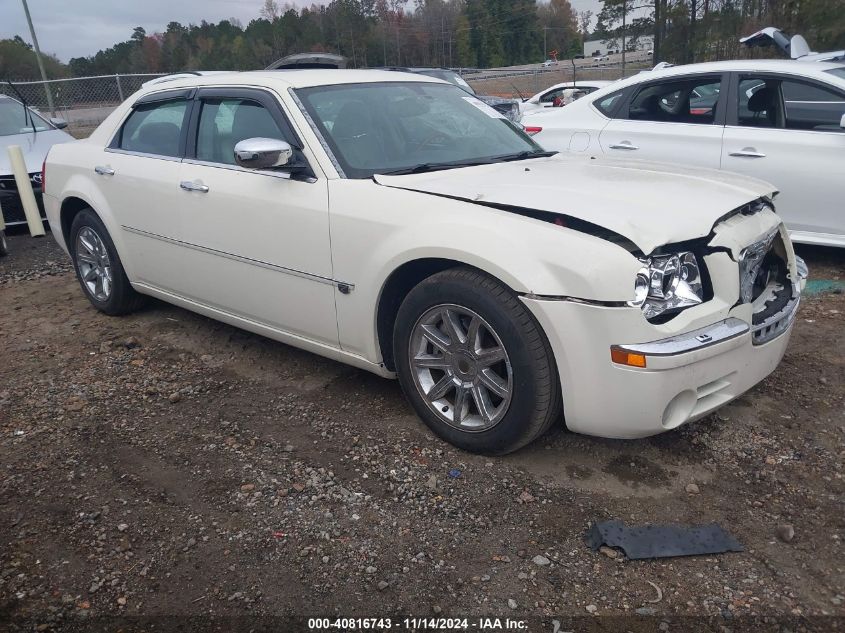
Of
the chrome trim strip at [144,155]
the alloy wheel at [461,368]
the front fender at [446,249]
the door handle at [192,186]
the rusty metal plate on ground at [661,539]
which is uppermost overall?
the chrome trim strip at [144,155]

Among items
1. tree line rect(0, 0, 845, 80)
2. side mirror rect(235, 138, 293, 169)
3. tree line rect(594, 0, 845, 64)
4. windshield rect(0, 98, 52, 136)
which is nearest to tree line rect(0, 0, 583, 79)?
tree line rect(0, 0, 845, 80)

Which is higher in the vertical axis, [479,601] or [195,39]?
[195,39]

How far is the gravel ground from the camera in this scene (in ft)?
7.93

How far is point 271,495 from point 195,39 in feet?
222

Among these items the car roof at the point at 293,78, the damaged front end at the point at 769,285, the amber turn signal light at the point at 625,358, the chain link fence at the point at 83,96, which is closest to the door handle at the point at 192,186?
the car roof at the point at 293,78

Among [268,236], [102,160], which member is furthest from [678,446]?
[102,160]

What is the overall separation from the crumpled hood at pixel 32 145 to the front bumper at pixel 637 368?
7512 millimetres

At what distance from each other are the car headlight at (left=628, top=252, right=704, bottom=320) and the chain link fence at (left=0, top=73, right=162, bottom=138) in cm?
1704

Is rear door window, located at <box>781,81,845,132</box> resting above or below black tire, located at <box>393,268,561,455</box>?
above

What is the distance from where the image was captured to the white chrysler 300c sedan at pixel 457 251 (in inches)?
109

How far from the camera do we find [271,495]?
3039mm

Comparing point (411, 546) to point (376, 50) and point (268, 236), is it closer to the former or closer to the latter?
point (268, 236)

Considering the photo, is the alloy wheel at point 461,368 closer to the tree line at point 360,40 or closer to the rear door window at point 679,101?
the rear door window at point 679,101

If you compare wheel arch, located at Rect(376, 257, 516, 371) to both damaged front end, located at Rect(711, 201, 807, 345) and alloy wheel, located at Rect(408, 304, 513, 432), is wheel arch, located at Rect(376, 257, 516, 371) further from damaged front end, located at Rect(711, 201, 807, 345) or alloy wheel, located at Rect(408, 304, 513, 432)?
damaged front end, located at Rect(711, 201, 807, 345)
